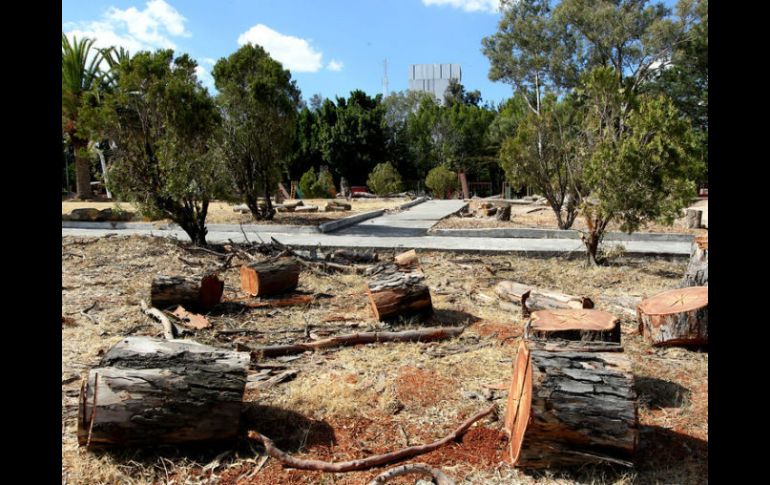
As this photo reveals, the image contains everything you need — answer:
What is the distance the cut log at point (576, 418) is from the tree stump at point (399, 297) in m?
3.06

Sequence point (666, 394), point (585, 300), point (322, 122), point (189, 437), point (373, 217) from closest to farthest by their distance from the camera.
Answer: point (189, 437) → point (666, 394) → point (585, 300) → point (373, 217) → point (322, 122)

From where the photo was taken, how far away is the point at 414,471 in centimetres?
298

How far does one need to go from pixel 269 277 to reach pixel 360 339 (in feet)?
7.57

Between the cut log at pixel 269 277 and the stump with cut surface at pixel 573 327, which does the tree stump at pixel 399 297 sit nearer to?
the cut log at pixel 269 277

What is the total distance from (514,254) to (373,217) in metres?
10.0

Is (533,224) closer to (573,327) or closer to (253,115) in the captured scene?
(253,115)

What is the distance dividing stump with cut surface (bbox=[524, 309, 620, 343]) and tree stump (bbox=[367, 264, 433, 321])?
1859 millimetres

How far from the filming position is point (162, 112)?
10898mm

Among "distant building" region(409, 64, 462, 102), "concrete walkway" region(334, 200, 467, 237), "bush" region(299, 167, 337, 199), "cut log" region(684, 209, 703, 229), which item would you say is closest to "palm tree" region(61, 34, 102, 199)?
"bush" region(299, 167, 337, 199)

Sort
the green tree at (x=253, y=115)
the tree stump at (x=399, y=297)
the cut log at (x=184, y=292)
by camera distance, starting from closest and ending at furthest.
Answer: the tree stump at (x=399, y=297) → the cut log at (x=184, y=292) → the green tree at (x=253, y=115)

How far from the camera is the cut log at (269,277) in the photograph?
23.9 feet

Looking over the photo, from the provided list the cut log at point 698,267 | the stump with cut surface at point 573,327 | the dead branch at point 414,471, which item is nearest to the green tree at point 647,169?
the cut log at point 698,267
